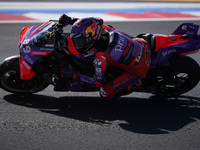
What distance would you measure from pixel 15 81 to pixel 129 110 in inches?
77.4

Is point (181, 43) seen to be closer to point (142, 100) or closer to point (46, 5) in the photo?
point (142, 100)

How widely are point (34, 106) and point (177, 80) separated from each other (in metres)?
2.41

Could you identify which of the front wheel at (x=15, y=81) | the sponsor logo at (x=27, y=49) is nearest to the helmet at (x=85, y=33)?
the sponsor logo at (x=27, y=49)

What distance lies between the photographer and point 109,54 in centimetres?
480

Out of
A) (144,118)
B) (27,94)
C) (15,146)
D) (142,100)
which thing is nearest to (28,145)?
(15,146)

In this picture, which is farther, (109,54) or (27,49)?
(27,49)

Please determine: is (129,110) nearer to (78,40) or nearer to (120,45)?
(120,45)

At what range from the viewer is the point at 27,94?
5.56m

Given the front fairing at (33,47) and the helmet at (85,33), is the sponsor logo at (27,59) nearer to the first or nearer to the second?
the front fairing at (33,47)

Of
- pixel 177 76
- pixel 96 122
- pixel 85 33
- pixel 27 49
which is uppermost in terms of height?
pixel 85 33

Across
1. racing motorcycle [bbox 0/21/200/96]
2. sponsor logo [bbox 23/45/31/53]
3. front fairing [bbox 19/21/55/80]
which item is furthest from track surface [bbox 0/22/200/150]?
sponsor logo [bbox 23/45/31/53]

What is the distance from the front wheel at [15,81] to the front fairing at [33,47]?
239 millimetres

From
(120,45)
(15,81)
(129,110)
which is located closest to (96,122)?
(129,110)

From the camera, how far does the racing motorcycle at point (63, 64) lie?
4.95 metres
